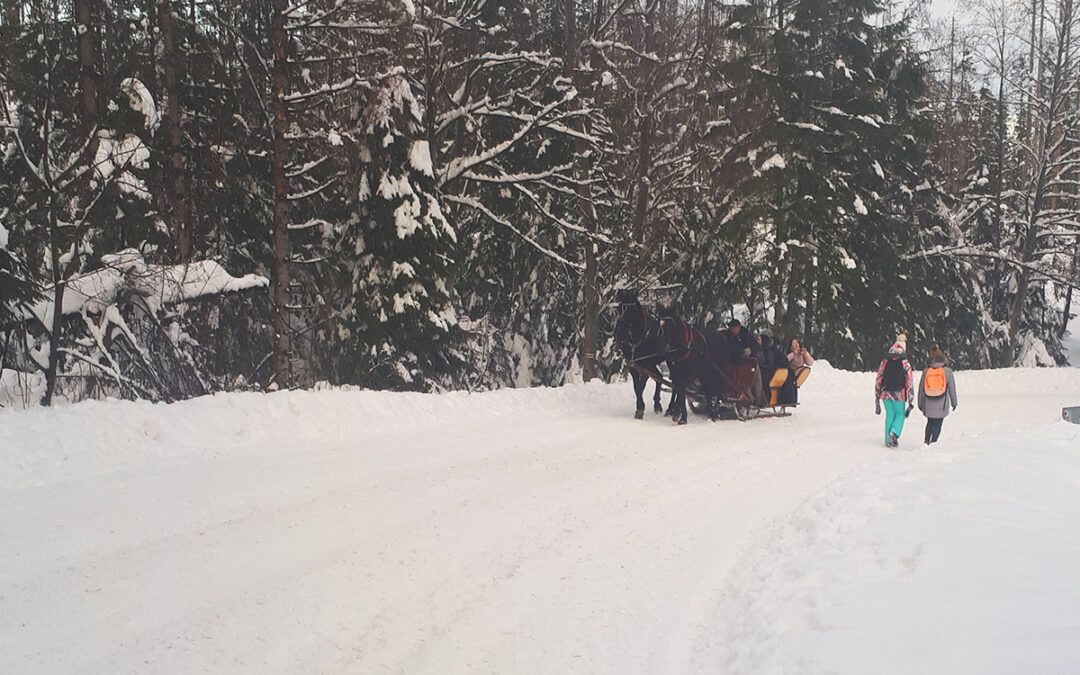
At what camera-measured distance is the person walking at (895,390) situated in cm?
1220

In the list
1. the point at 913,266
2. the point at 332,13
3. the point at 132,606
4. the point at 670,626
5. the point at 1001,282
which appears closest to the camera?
the point at 132,606

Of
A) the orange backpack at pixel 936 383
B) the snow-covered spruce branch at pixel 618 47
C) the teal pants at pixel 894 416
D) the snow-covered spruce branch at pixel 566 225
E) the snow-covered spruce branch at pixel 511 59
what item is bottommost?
the teal pants at pixel 894 416

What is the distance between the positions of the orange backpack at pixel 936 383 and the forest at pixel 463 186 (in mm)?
7089

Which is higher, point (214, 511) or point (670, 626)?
point (214, 511)

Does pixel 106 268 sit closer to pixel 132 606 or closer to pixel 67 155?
pixel 67 155

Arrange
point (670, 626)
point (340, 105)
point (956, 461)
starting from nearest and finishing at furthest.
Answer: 1. point (670, 626)
2. point (956, 461)
3. point (340, 105)

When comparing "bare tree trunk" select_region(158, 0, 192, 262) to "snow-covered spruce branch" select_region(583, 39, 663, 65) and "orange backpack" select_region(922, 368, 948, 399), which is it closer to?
"snow-covered spruce branch" select_region(583, 39, 663, 65)

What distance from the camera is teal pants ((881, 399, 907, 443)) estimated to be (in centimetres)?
1224

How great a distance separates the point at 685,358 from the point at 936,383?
12.2 feet

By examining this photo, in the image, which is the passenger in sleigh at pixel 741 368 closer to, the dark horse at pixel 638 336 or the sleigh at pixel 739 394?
the sleigh at pixel 739 394

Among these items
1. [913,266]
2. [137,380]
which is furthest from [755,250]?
[137,380]

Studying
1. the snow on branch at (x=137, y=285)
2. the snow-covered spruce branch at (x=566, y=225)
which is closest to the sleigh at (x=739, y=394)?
the snow-covered spruce branch at (x=566, y=225)

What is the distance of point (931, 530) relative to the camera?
20.2ft

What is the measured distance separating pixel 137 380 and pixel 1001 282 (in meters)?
32.6
